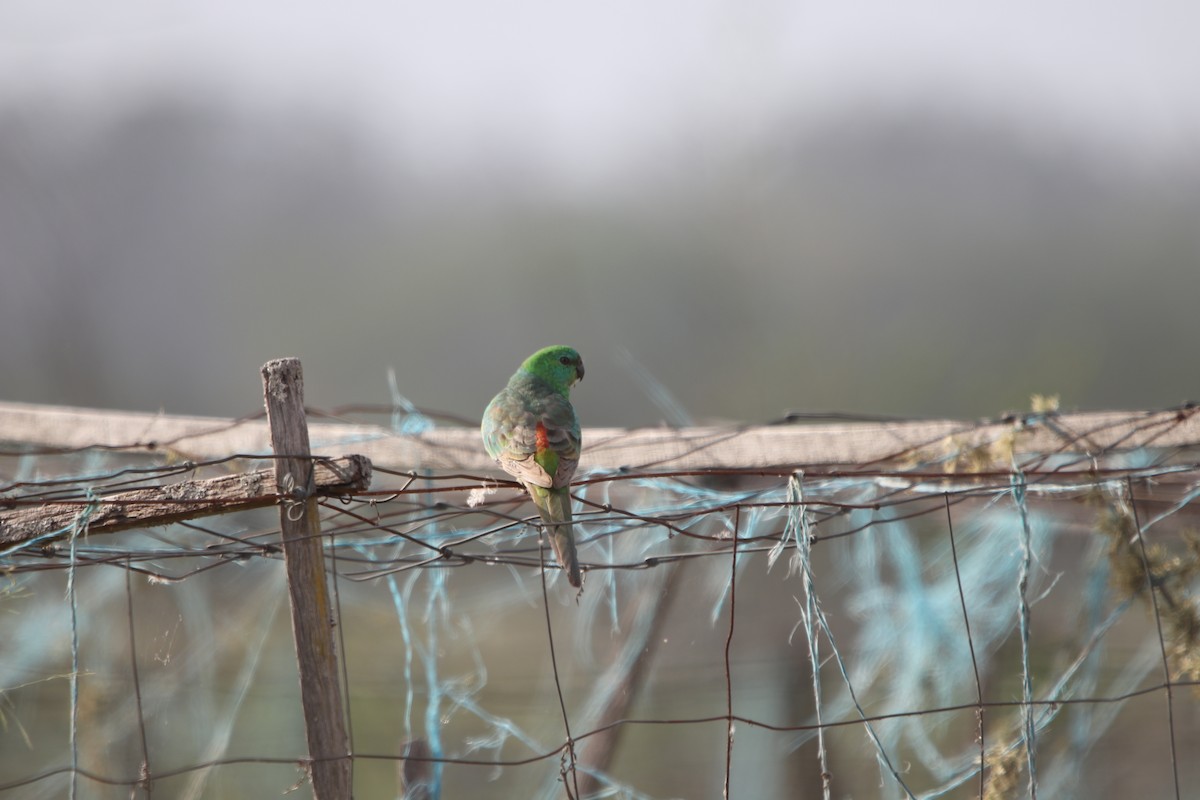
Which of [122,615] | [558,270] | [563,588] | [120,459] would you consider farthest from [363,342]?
[120,459]

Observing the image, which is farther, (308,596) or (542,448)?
(542,448)

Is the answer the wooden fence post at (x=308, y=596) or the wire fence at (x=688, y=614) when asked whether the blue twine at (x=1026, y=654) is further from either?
the wooden fence post at (x=308, y=596)

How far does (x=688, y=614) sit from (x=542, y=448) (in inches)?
173

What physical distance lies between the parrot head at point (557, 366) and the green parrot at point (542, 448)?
285 millimetres

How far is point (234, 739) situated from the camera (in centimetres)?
791

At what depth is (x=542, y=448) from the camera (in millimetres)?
2588

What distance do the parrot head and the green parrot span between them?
28cm

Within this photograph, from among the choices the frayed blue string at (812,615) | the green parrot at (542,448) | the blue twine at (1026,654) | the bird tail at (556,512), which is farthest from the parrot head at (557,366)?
the blue twine at (1026,654)

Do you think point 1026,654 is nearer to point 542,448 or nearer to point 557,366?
point 542,448

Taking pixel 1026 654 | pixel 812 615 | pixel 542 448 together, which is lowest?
pixel 1026 654

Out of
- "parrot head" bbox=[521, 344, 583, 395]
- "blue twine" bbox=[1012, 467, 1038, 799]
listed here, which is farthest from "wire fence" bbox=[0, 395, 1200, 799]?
"parrot head" bbox=[521, 344, 583, 395]

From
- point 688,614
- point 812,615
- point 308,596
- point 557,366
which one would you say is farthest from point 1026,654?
point 688,614

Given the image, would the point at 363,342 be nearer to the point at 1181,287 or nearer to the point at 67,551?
the point at 1181,287

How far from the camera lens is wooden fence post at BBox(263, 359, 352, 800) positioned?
2.04 meters
